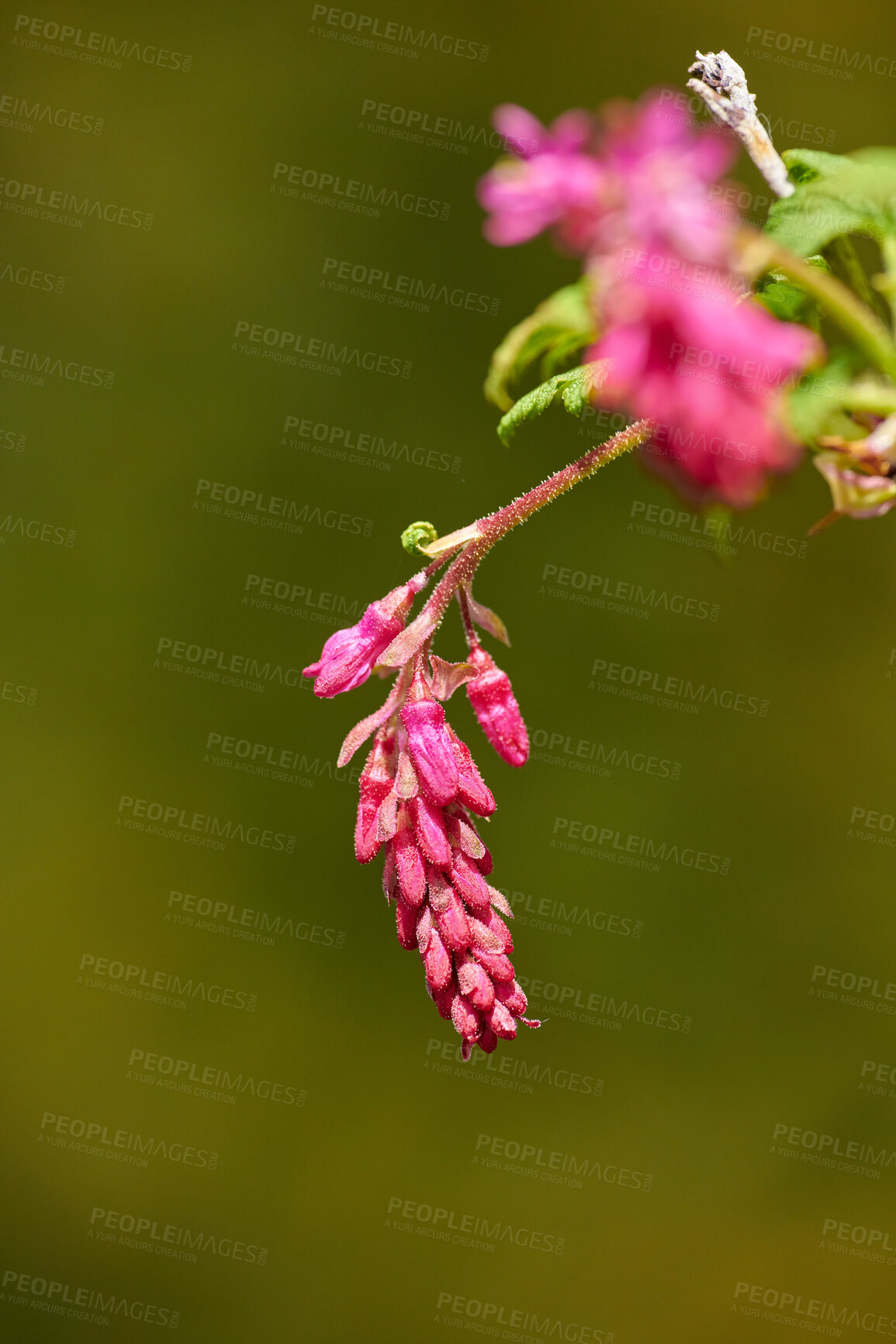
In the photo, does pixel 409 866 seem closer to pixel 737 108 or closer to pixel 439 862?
pixel 439 862

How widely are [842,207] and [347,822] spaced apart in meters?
3.51

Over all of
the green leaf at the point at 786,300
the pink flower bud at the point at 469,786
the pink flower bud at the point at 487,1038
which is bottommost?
the pink flower bud at the point at 487,1038

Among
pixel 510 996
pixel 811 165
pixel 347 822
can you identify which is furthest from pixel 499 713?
pixel 347 822

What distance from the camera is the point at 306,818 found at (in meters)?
4.08

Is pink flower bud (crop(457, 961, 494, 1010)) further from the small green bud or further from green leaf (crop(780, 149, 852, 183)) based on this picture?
green leaf (crop(780, 149, 852, 183))

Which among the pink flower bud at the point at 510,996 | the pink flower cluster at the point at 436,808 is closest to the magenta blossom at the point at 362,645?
the pink flower cluster at the point at 436,808

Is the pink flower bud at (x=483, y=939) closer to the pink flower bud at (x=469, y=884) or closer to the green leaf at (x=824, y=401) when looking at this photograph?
the pink flower bud at (x=469, y=884)

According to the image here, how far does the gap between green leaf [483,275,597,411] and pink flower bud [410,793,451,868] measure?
0.36 meters

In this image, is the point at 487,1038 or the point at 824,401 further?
the point at 487,1038

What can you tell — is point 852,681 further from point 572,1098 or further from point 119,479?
→ point 119,479

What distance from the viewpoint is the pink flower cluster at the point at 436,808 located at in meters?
0.94

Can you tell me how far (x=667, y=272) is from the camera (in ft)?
1.73

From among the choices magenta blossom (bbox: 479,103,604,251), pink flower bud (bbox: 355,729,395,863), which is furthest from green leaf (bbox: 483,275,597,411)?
pink flower bud (bbox: 355,729,395,863)

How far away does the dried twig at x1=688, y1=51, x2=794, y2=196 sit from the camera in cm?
95
